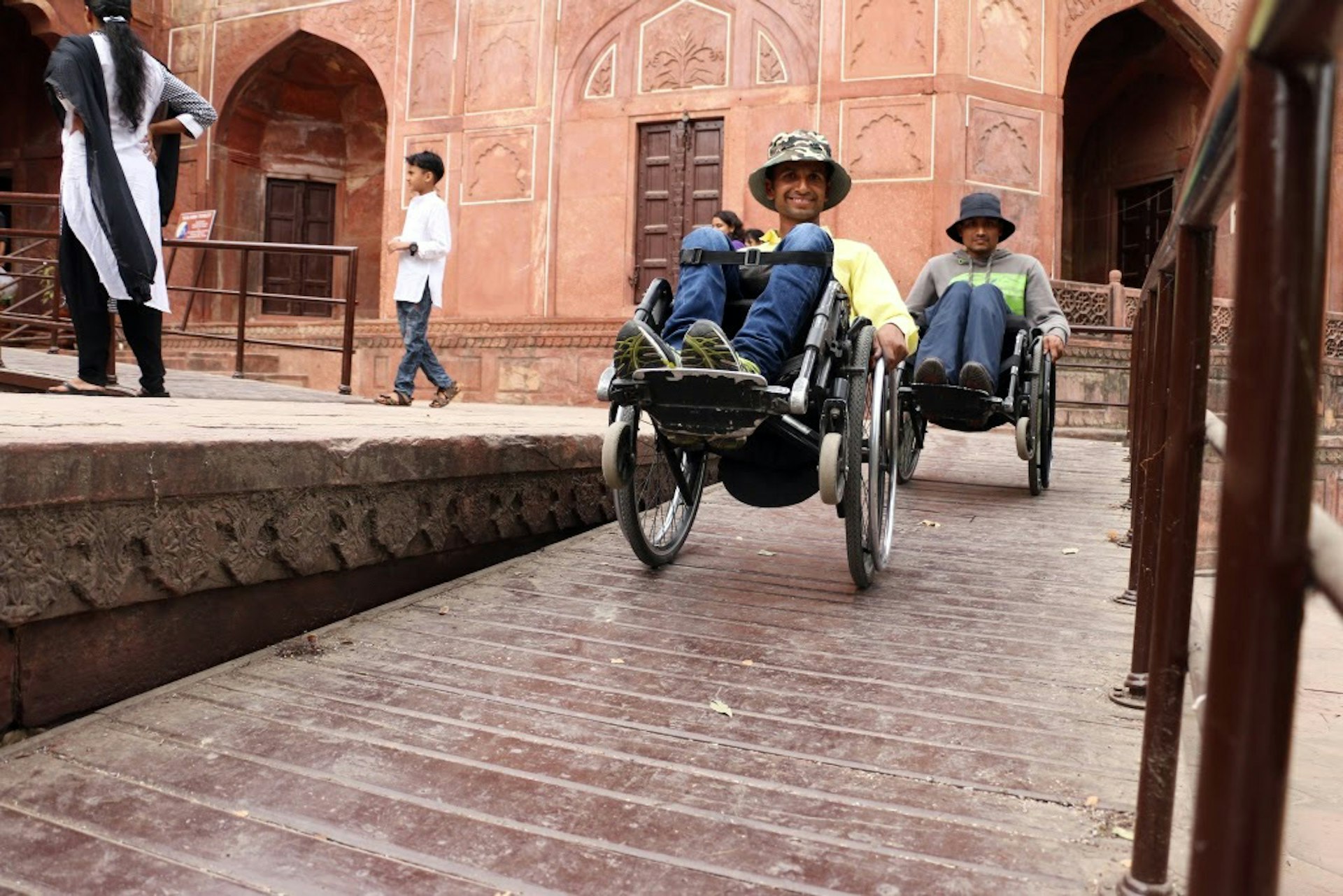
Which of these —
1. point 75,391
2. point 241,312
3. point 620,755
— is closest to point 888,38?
point 241,312

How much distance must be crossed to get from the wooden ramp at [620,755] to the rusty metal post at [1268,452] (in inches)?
32.3

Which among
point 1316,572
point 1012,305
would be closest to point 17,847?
point 1316,572

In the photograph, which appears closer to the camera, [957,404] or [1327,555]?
[1327,555]

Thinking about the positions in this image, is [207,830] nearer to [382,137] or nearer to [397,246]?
[397,246]

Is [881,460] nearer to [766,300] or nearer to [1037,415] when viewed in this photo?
[766,300]

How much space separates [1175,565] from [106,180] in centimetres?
412

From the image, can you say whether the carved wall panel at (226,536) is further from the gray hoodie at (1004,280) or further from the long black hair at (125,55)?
the gray hoodie at (1004,280)

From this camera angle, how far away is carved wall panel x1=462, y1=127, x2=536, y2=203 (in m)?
12.3

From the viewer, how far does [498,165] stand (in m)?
12.4

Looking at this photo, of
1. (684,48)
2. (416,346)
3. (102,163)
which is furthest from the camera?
(684,48)

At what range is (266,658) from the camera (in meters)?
2.23

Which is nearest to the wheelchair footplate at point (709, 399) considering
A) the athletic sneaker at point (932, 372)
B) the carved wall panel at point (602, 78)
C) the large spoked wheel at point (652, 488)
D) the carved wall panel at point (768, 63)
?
the large spoked wheel at point (652, 488)

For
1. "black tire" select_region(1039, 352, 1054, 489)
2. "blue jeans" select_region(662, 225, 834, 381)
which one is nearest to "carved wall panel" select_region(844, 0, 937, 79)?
"black tire" select_region(1039, 352, 1054, 489)

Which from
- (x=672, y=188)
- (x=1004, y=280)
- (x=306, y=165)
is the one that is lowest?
(x=1004, y=280)
